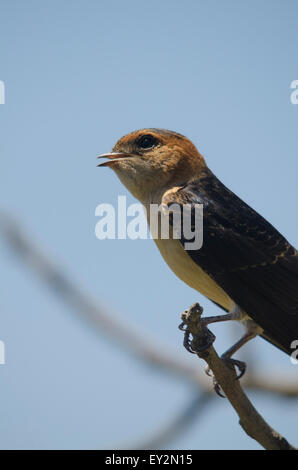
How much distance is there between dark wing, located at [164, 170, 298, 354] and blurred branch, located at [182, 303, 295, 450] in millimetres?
925

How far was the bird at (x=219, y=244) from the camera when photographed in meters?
6.80

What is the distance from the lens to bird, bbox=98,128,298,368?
6.80m

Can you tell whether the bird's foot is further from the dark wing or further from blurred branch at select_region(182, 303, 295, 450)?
the dark wing

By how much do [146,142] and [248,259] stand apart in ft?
5.96

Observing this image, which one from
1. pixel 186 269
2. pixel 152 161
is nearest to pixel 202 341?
pixel 186 269

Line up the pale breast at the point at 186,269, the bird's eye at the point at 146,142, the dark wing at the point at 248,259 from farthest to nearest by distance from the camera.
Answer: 1. the bird's eye at the point at 146,142
2. the pale breast at the point at 186,269
3. the dark wing at the point at 248,259

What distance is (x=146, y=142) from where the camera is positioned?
309 inches

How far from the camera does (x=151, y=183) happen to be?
7621 millimetres

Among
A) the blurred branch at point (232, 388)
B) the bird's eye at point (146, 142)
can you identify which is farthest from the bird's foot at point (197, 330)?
the bird's eye at point (146, 142)

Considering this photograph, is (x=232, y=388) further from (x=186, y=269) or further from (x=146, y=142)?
(x=146, y=142)

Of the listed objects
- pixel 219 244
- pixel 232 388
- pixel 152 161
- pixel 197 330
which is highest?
pixel 152 161

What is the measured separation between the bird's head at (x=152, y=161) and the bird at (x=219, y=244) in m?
0.01

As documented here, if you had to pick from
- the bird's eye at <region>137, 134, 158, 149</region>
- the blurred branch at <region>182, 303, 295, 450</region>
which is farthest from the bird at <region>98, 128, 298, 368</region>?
the blurred branch at <region>182, 303, 295, 450</region>

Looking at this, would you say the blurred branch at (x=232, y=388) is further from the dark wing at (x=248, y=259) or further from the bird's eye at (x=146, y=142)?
the bird's eye at (x=146, y=142)
